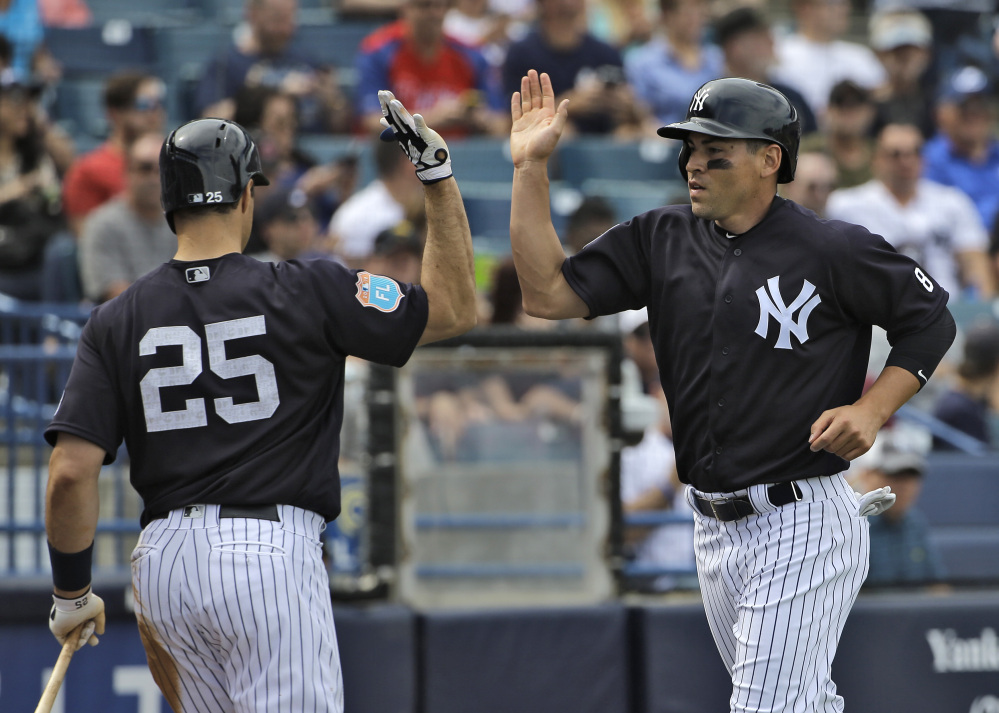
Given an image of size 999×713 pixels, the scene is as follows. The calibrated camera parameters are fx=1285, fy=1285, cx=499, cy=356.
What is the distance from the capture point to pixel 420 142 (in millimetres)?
3381

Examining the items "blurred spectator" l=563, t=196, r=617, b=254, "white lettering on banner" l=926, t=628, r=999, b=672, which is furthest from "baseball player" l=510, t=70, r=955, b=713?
"blurred spectator" l=563, t=196, r=617, b=254

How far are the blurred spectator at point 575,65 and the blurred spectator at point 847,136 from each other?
1332mm

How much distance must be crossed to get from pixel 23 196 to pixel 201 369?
15.4ft

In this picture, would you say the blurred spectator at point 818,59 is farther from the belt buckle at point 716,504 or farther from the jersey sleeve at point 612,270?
the belt buckle at point 716,504

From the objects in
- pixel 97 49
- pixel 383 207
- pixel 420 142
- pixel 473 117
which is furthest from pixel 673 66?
pixel 420 142

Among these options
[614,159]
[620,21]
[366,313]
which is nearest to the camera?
[366,313]

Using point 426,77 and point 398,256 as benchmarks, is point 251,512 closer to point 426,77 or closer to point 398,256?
point 398,256

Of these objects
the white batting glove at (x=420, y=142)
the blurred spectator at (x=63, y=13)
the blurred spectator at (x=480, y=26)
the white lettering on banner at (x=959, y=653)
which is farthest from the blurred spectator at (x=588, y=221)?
the blurred spectator at (x=63, y=13)

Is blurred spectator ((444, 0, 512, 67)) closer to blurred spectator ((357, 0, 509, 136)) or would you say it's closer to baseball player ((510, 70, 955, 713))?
blurred spectator ((357, 0, 509, 136))

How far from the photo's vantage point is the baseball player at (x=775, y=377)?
3.27 metres

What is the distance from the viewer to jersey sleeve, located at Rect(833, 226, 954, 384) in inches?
132

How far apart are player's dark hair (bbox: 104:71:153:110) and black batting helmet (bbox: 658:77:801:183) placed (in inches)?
194

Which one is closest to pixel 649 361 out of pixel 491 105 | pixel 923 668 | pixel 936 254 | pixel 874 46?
pixel 923 668

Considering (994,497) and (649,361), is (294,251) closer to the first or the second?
(649,361)
